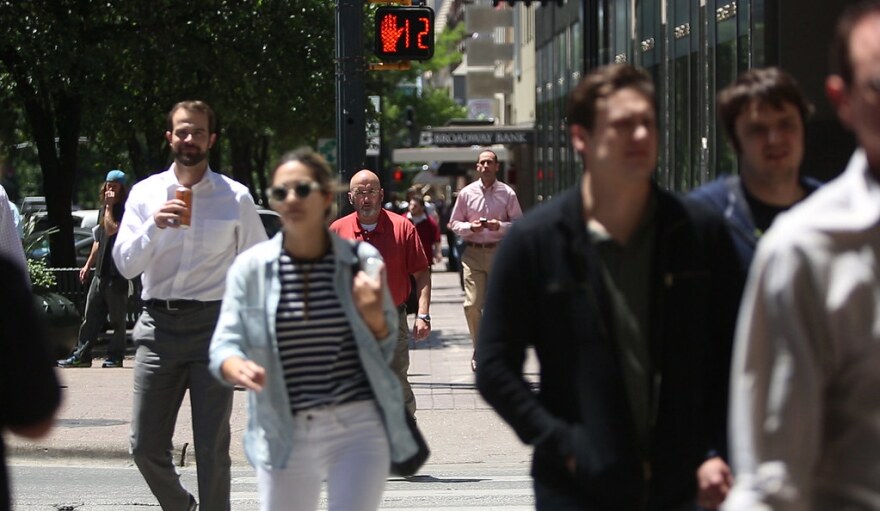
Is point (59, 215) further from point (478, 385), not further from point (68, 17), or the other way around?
point (478, 385)

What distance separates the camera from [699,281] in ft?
12.9

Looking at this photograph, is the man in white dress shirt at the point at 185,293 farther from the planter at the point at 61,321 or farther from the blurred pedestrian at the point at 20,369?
the planter at the point at 61,321

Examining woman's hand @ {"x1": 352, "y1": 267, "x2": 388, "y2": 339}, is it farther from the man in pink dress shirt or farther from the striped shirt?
the man in pink dress shirt

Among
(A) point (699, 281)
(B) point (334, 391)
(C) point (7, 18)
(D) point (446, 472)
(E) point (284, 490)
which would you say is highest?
(C) point (7, 18)

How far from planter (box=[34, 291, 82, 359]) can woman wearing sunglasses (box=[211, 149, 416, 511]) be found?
1097cm

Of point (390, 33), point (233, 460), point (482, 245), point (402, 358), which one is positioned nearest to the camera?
point (402, 358)

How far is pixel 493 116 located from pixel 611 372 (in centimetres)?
6818

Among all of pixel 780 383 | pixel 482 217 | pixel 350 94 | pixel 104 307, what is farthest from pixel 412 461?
pixel 104 307

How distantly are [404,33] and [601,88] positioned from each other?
9.95 meters

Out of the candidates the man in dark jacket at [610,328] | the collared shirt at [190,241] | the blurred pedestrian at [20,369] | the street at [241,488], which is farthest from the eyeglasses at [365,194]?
the blurred pedestrian at [20,369]

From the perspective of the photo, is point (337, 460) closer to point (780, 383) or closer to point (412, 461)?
point (412, 461)

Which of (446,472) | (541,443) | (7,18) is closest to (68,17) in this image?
(7,18)

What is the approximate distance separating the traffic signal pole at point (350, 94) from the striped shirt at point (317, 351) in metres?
7.93

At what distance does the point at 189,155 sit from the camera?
6.70m
